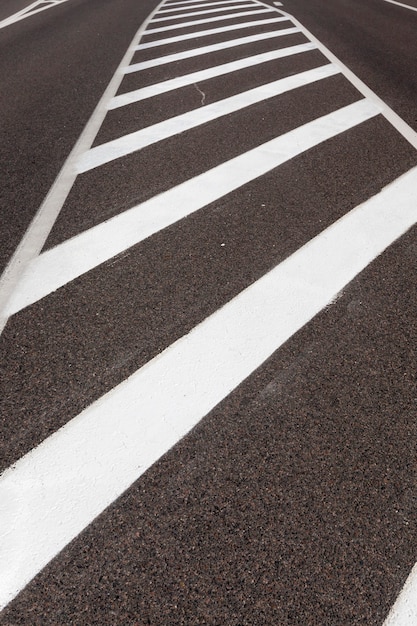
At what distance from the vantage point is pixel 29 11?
50.0 feet

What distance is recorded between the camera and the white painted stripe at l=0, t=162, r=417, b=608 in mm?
2471

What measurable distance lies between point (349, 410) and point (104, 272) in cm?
182

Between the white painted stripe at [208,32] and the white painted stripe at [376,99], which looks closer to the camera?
the white painted stripe at [376,99]

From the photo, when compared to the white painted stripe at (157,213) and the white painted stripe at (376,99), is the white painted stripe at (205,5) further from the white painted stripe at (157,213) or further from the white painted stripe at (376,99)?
the white painted stripe at (157,213)

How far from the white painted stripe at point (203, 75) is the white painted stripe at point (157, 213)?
2227 mm

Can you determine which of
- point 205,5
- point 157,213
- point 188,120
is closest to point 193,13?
point 205,5

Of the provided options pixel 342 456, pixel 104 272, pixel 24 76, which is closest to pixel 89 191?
pixel 104 272

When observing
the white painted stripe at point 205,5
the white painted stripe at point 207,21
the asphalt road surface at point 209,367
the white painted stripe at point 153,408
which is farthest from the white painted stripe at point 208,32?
the white painted stripe at point 153,408

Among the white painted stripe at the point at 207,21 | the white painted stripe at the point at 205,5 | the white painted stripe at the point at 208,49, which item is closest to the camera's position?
the white painted stripe at the point at 208,49

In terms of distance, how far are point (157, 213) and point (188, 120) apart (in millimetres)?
2425

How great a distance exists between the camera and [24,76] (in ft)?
29.6

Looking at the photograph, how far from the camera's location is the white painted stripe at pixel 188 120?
19.5 ft

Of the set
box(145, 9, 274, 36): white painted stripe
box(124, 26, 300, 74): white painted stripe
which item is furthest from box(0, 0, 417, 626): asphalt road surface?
box(145, 9, 274, 36): white painted stripe

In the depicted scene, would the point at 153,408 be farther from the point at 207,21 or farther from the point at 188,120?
the point at 207,21
